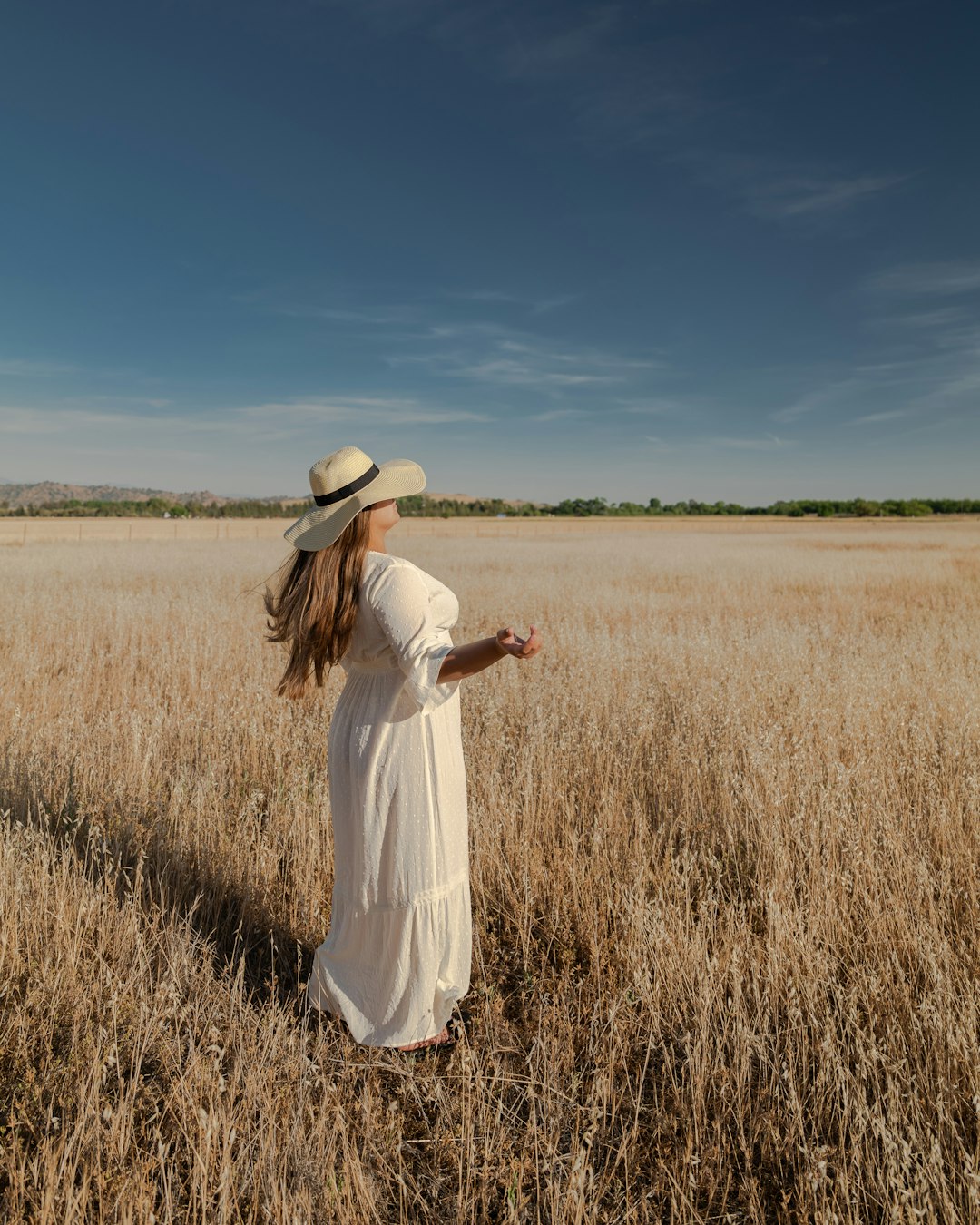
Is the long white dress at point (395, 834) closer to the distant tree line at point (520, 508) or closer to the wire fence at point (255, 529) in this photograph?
the wire fence at point (255, 529)

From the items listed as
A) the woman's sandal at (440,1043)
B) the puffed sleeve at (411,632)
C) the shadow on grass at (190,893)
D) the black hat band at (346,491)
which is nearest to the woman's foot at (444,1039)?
the woman's sandal at (440,1043)

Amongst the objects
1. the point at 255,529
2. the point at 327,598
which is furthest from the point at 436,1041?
the point at 255,529

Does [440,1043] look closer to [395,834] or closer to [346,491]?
[395,834]

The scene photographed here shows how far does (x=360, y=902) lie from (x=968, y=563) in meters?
26.0

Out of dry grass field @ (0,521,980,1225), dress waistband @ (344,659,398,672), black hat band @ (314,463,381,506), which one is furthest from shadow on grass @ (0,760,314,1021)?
black hat band @ (314,463,381,506)

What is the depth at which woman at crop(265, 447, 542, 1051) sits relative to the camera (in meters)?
2.36

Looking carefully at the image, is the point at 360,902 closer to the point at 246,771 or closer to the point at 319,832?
the point at 319,832

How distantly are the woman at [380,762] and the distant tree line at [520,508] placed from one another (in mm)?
116505

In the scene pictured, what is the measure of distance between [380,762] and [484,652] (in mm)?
617

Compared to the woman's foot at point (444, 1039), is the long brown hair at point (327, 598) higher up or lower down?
higher up

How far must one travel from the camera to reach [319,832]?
3.96 metres

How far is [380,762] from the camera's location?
2436 millimetres

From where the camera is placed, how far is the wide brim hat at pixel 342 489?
2.37m

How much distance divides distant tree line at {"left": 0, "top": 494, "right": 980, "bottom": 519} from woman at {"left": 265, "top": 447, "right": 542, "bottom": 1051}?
117 m
